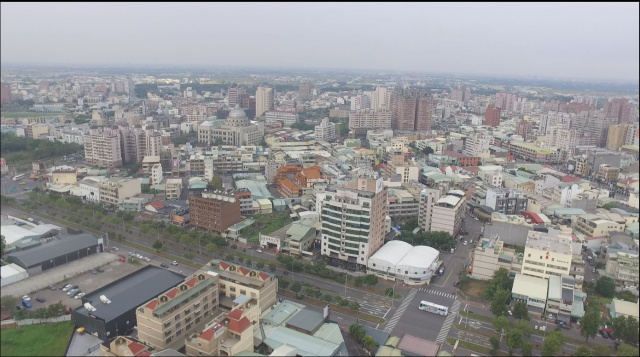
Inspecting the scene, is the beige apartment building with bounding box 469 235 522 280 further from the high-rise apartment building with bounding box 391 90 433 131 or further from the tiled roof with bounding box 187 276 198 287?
the high-rise apartment building with bounding box 391 90 433 131

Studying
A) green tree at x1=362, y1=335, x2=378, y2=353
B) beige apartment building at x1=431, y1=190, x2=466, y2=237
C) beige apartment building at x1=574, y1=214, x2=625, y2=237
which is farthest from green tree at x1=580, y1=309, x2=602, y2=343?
beige apartment building at x1=431, y1=190, x2=466, y2=237

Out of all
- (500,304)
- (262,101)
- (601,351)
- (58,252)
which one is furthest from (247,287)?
(262,101)

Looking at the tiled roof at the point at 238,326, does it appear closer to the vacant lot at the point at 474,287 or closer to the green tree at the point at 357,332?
the green tree at the point at 357,332

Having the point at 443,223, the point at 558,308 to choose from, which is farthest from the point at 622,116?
the point at 558,308

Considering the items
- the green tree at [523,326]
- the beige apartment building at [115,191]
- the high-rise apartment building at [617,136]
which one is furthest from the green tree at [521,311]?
the high-rise apartment building at [617,136]

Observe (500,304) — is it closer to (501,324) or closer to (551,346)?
(501,324)

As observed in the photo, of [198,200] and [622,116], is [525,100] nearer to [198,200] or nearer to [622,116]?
[622,116]
